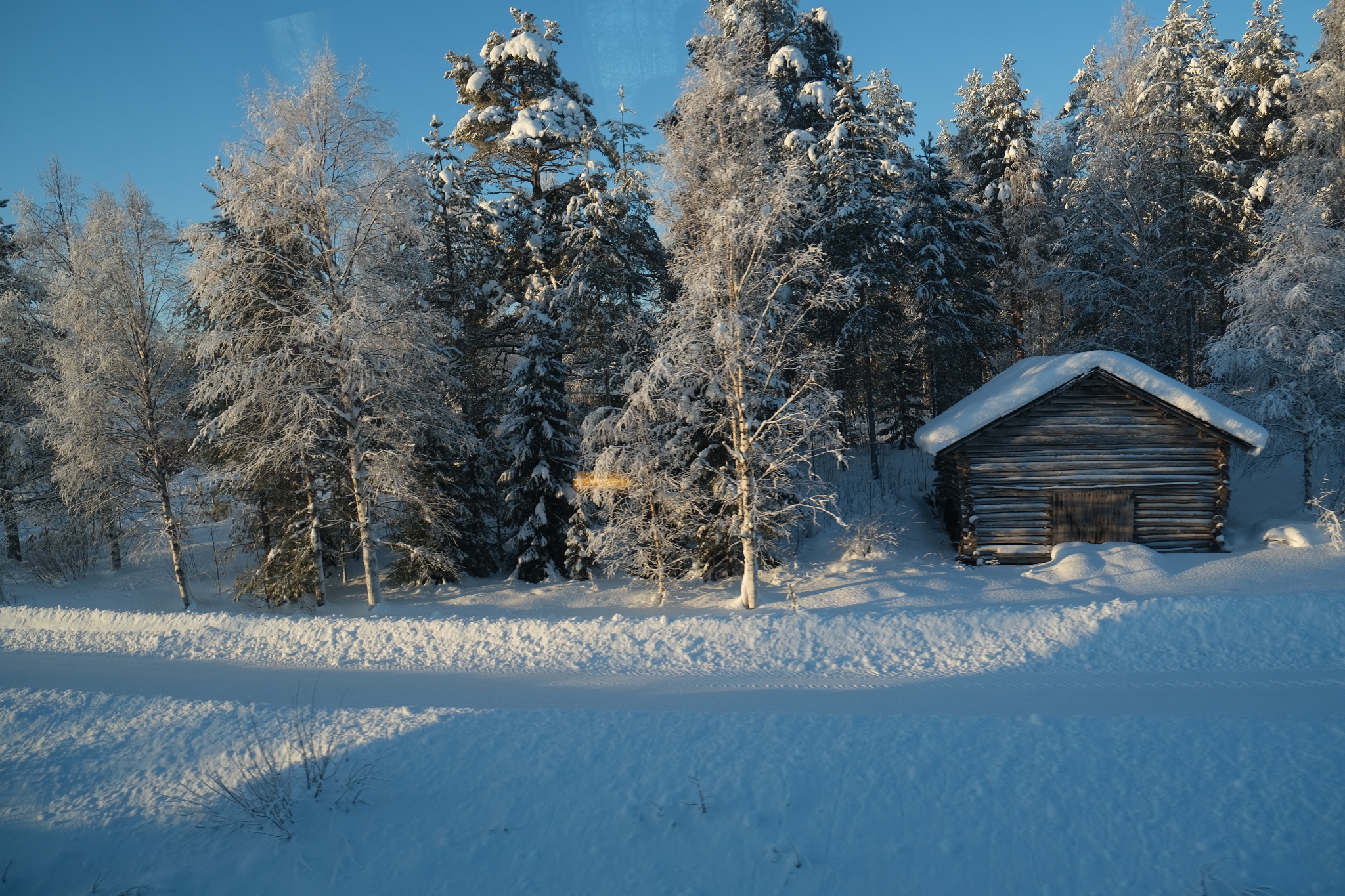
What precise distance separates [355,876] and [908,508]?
1920 centimetres

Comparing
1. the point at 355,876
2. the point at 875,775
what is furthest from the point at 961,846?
the point at 355,876

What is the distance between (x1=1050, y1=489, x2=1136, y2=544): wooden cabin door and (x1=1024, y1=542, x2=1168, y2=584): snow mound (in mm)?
539

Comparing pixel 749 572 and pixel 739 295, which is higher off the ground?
pixel 739 295

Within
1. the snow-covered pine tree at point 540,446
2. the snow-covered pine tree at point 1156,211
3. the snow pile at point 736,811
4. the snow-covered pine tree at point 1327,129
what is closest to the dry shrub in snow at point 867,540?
the snow-covered pine tree at point 540,446

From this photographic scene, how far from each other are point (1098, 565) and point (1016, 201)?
1993 cm

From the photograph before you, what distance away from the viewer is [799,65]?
20594 millimetres

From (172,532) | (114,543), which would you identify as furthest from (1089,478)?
(114,543)

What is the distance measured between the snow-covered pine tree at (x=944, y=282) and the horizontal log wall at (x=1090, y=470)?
7.66 metres

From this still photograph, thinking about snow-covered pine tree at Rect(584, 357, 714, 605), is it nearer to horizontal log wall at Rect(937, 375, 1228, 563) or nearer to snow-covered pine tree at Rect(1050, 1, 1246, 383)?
horizontal log wall at Rect(937, 375, 1228, 563)

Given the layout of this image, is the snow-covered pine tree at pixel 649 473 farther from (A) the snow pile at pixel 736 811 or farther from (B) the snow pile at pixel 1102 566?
(B) the snow pile at pixel 1102 566

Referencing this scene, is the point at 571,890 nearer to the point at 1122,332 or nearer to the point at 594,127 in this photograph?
the point at 594,127

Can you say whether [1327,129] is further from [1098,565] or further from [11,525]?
[11,525]

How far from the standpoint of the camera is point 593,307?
60.7 ft

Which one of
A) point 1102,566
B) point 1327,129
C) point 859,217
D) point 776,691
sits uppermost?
point 1327,129
